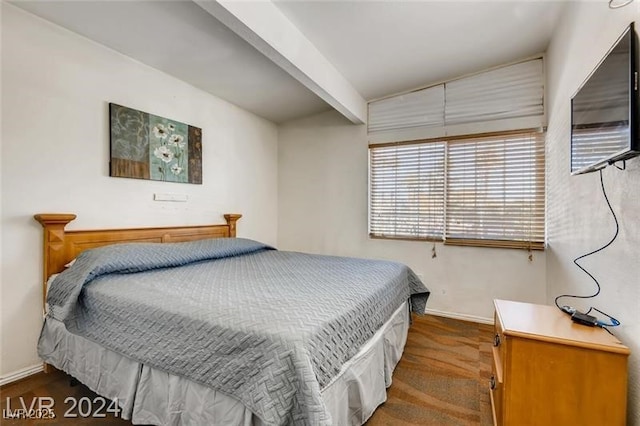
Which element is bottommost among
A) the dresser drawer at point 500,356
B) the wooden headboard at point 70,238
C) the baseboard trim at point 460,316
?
the baseboard trim at point 460,316

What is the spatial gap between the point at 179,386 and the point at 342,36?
2.61 meters

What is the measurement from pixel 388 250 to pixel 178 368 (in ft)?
9.07

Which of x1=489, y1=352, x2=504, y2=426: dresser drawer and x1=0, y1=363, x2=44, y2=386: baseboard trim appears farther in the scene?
x1=0, y1=363, x2=44, y2=386: baseboard trim

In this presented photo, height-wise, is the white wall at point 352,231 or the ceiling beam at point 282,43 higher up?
the ceiling beam at point 282,43

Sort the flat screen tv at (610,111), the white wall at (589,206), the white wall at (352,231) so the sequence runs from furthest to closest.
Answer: the white wall at (352,231), the white wall at (589,206), the flat screen tv at (610,111)

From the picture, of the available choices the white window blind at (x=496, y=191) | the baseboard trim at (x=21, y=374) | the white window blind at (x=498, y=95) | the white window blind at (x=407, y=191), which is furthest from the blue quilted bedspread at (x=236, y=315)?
the white window blind at (x=498, y=95)

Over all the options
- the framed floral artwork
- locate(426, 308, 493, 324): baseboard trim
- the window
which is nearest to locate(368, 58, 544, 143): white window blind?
the window

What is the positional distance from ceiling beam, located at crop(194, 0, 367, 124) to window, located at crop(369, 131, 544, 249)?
40.3 inches

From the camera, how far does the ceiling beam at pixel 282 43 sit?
69.7 inches

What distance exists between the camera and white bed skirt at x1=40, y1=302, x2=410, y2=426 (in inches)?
47.5

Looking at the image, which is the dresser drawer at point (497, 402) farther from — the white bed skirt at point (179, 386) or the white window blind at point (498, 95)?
the white window blind at point (498, 95)

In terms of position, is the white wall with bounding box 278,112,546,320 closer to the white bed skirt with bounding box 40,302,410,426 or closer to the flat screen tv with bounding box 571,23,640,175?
the white bed skirt with bounding box 40,302,410,426

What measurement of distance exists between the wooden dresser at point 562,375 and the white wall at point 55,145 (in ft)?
9.55

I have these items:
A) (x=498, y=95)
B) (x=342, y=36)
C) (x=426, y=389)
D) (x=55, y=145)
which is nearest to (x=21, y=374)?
(x=55, y=145)
